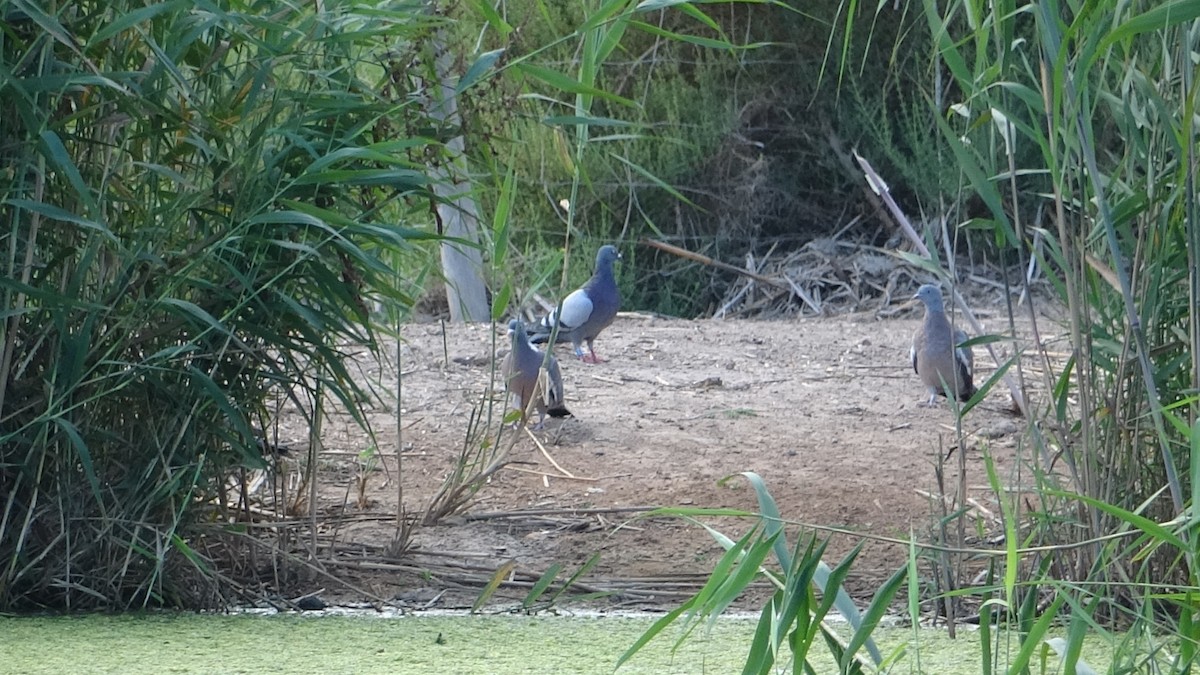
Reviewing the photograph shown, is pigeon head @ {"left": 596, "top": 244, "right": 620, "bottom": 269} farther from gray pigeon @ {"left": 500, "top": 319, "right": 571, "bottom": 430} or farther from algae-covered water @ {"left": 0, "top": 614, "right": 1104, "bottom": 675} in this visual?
algae-covered water @ {"left": 0, "top": 614, "right": 1104, "bottom": 675}

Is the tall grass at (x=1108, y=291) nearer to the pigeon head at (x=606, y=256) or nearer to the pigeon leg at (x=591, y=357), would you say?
the pigeon leg at (x=591, y=357)

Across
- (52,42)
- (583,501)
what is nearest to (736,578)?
(52,42)

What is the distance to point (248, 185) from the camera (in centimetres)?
259

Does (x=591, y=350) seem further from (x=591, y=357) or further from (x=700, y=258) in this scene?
(x=700, y=258)

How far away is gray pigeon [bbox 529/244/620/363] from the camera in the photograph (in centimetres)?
619

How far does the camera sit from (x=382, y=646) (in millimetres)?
2488

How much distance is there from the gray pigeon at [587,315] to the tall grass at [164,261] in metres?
3.35

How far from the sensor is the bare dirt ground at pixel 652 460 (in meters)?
3.24

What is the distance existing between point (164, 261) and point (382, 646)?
0.79 metres

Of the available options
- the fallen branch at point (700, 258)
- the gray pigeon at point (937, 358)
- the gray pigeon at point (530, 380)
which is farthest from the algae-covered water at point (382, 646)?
the gray pigeon at point (937, 358)

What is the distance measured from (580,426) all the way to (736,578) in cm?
302

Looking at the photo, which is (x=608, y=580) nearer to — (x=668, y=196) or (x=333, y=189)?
(x=333, y=189)

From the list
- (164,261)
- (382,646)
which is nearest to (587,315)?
(164,261)

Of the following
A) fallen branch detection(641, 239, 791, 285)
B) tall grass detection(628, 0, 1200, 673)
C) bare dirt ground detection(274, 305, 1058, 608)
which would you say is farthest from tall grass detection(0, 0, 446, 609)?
tall grass detection(628, 0, 1200, 673)
